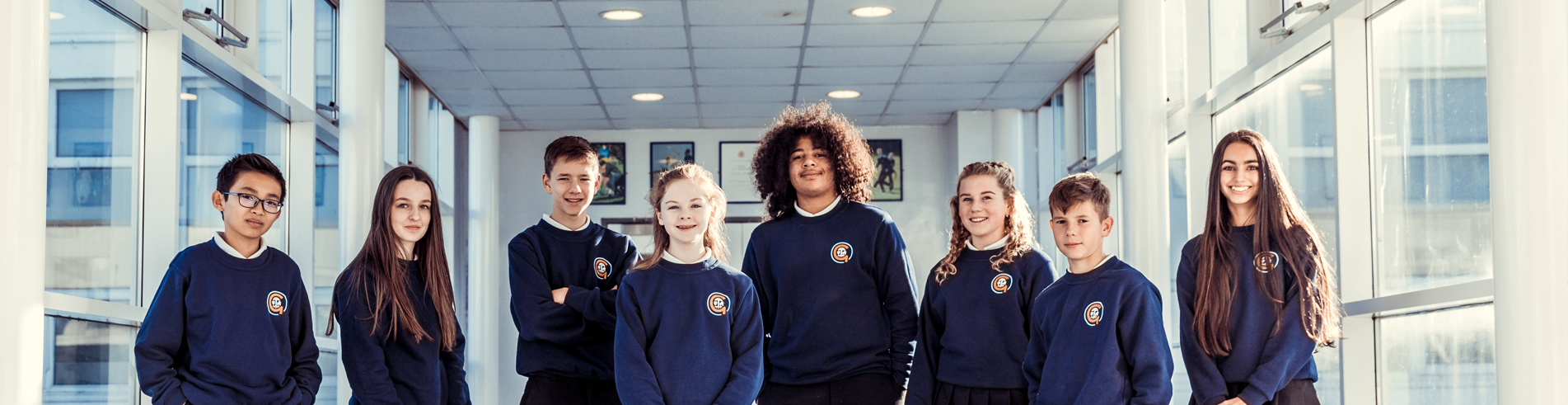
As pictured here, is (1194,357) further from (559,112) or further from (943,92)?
(559,112)

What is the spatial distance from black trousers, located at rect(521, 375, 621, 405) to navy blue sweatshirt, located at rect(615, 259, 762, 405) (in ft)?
1.41

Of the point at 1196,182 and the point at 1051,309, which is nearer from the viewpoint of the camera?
the point at 1051,309

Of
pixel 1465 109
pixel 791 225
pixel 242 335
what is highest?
pixel 1465 109

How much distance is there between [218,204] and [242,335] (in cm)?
35

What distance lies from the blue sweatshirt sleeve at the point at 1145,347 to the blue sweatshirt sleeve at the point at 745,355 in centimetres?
87

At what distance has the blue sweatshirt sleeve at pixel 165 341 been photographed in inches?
108

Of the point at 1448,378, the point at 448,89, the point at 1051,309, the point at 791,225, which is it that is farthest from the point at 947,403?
the point at 448,89

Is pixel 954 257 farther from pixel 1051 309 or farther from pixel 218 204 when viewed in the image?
pixel 218 204

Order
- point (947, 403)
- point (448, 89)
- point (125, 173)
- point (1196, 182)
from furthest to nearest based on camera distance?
point (448, 89) < point (1196, 182) < point (125, 173) < point (947, 403)

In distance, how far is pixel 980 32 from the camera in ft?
22.1

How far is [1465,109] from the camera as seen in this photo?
2.91m

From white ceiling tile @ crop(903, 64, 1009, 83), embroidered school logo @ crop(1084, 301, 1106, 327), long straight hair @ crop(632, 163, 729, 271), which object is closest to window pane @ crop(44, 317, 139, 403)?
long straight hair @ crop(632, 163, 729, 271)

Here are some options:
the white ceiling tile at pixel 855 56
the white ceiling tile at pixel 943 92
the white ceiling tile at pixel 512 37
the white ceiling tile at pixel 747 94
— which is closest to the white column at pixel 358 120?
the white ceiling tile at pixel 512 37

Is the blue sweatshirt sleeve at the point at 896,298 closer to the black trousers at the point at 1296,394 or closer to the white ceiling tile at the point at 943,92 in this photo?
the black trousers at the point at 1296,394
